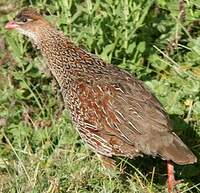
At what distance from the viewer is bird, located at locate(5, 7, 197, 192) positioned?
6.13 m

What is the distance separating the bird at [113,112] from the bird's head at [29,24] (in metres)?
0.32

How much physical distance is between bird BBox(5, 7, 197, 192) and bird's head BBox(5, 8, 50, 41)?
0.32 meters

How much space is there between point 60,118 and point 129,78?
1.04 meters

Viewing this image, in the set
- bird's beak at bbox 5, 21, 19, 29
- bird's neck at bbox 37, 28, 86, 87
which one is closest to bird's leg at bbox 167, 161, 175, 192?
bird's neck at bbox 37, 28, 86, 87

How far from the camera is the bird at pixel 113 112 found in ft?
20.1

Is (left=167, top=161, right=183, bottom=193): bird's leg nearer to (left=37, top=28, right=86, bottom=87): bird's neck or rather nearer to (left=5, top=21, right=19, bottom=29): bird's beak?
(left=37, top=28, right=86, bottom=87): bird's neck

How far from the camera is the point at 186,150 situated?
20.2 feet

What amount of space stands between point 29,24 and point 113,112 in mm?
1247

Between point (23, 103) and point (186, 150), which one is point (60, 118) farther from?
point (186, 150)

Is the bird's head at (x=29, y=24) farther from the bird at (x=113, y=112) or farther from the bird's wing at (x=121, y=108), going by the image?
the bird's wing at (x=121, y=108)


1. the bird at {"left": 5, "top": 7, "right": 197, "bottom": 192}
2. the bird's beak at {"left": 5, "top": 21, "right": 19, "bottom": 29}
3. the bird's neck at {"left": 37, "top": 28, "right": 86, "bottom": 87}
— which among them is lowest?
the bird at {"left": 5, "top": 7, "right": 197, "bottom": 192}

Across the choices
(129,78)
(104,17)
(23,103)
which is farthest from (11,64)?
(129,78)

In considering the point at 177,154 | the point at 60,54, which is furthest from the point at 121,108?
the point at 60,54

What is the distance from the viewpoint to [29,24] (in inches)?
277
